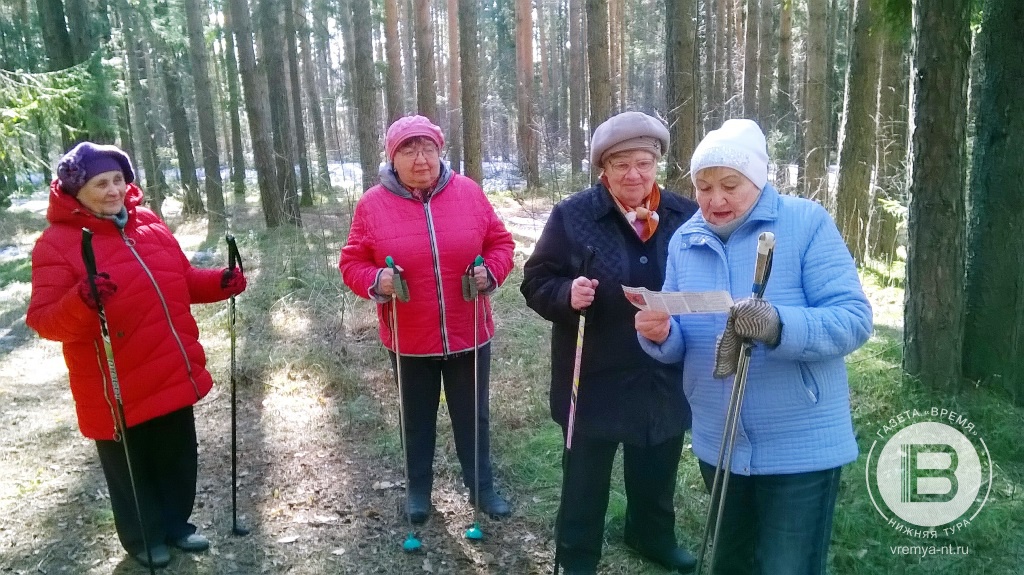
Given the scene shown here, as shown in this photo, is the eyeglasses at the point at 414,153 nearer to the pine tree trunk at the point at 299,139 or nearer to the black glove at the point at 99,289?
the black glove at the point at 99,289

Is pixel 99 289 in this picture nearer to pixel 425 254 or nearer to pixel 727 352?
pixel 425 254

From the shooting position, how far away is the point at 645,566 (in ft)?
10.7

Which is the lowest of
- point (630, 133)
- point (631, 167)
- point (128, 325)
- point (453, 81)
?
point (128, 325)

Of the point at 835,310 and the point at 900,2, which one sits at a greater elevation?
the point at 900,2

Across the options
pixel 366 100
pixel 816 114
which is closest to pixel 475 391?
pixel 816 114

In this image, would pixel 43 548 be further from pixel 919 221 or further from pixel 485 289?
pixel 919 221

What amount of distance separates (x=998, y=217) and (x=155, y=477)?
485 centimetres

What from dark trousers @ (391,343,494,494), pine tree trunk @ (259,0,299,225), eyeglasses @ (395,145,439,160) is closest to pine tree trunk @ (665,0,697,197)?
eyeglasses @ (395,145,439,160)

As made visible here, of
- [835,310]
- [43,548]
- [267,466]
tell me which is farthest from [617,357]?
[43,548]

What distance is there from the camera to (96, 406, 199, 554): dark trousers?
3283mm

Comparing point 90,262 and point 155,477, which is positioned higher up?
point 90,262

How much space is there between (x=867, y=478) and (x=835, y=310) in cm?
195

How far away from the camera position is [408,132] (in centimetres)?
339

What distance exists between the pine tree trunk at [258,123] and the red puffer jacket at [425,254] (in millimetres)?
9283
